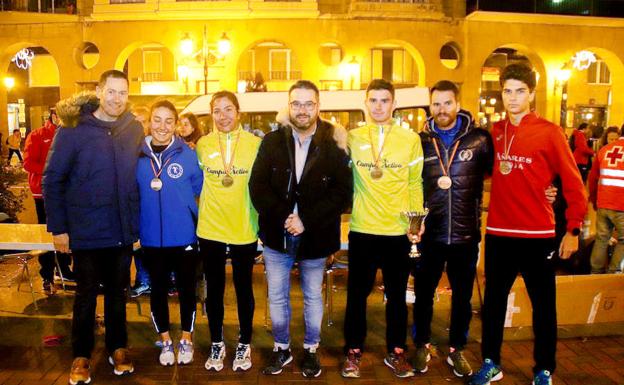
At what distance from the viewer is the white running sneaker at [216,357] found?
4273 millimetres

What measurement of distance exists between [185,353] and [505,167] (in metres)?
2.93

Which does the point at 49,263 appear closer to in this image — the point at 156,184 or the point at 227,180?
the point at 156,184

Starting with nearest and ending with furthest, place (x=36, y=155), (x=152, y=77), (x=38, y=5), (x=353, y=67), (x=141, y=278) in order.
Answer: (x=141, y=278), (x=36, y=155), (x=353, y=67), (x=38, y=5), (x=152, y=77)

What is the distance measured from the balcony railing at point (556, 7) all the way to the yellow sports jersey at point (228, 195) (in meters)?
18.1

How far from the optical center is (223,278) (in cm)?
425

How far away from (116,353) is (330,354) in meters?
1.76

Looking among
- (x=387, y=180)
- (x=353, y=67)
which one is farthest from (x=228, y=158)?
(x=353, y=67)

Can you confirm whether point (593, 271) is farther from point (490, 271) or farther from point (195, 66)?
point (195, 66)

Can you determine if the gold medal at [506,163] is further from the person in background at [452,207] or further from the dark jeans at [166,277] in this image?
the dark jeans at [166,277]

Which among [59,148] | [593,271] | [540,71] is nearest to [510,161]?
[59,148]

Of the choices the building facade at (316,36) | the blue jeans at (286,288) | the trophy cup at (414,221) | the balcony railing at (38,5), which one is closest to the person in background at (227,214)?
the blue jeans at (286,288)

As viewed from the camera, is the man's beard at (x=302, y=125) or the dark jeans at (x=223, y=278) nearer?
the man's beard at (x=302, y=125)

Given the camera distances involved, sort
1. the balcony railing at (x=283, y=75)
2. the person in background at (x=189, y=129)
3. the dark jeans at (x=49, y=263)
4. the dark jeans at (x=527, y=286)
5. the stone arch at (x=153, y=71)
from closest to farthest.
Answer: the dark jeans at (x=527, y=286) < the dark jeans at (x=49, y=263) < the person in background at (x=189, y=129) < the stone arch at (x=153, y=71) < the balcony railing at (x=283, y=75)

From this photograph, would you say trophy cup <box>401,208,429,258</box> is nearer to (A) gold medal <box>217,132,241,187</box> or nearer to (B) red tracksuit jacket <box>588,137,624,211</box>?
(A) gold medal <box>217,132,241,187</box>
